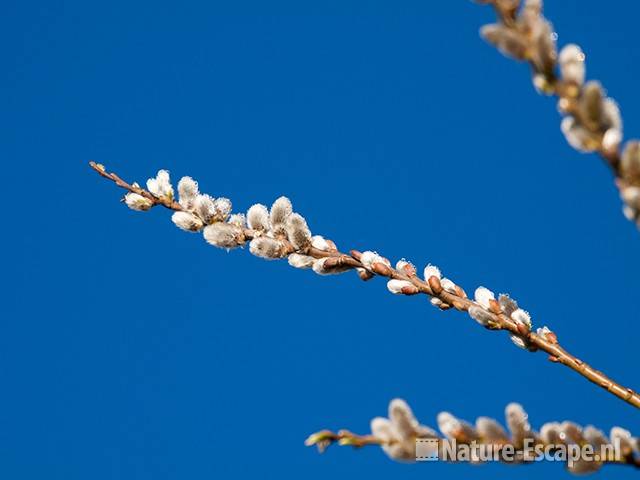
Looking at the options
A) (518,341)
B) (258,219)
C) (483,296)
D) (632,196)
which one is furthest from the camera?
(258,219)

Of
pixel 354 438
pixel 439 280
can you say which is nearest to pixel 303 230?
pixel 439 280

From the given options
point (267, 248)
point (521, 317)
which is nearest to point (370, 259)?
point (267, 248)

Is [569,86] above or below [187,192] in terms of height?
below

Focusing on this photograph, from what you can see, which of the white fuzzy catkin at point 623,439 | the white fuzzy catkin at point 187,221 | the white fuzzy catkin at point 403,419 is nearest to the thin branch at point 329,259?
the white fuzzy catkin at point 187,221

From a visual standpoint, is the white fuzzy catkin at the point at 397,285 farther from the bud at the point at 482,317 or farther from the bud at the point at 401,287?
the bud at the point at 482,317

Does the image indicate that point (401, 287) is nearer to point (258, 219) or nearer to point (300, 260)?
point (300, 260)

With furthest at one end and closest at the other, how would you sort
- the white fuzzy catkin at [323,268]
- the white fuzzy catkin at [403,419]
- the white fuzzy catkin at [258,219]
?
1. the white fuzzy catkin at [258,219]
2. the white fuzzy catkin at [323,268]
3. the white fuzzy catkin at [403,419]

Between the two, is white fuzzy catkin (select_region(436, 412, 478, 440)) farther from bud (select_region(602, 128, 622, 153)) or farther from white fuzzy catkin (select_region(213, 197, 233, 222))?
white fuzzy catkin (select_region(213, 197, 233, 222))
